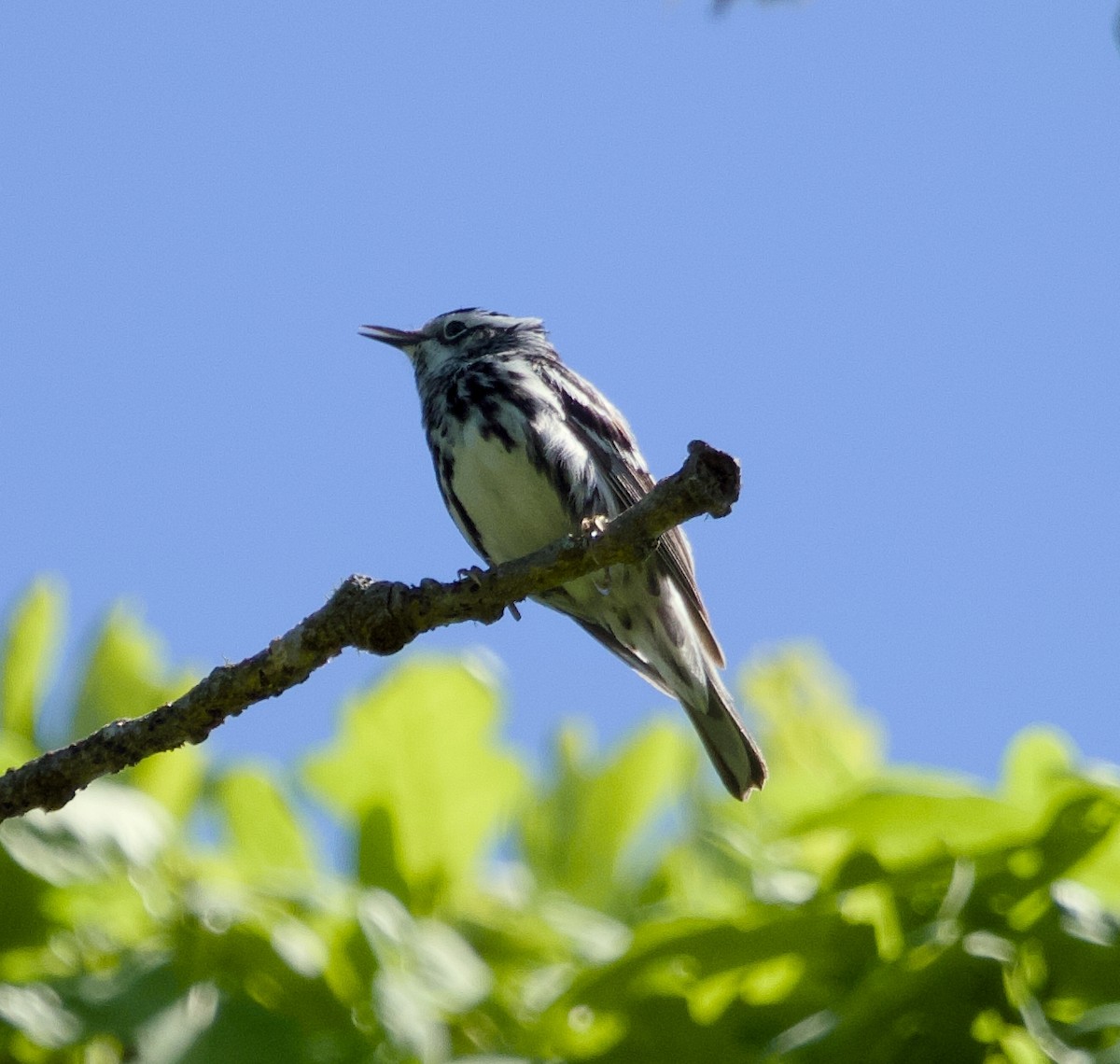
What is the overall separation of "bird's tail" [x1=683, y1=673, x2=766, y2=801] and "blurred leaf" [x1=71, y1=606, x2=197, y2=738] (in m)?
1.84

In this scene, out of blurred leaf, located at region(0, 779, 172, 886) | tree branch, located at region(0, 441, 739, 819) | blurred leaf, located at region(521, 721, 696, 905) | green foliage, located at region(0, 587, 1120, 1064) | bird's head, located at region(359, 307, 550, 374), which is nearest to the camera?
tree branch, located at region(0, 441, 739, 819)

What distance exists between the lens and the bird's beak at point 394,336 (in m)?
6.59

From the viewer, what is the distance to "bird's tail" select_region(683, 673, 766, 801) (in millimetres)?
5340

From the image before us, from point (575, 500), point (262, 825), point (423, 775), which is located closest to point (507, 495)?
point (575, 500)

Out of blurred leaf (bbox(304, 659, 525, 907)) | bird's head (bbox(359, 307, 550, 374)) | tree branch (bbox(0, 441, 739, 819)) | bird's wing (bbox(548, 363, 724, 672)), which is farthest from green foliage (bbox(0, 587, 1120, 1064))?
bird's head (bbox(359, 307, 550, 374))

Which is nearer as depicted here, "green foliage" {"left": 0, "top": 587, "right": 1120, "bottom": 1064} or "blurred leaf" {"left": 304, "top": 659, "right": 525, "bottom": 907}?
"green foliage" {"left": 0, "top": 587, "right": 1120, "bottom": 1064}

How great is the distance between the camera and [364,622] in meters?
3.29

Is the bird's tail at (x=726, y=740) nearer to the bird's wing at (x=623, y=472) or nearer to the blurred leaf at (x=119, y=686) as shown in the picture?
the bird's wing at (x=623, y=472)

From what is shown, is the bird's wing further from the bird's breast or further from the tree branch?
the tree branch

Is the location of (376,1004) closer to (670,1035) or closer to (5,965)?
(670,1035)

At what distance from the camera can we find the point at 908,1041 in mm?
3285

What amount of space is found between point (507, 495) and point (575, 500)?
0.23 metres

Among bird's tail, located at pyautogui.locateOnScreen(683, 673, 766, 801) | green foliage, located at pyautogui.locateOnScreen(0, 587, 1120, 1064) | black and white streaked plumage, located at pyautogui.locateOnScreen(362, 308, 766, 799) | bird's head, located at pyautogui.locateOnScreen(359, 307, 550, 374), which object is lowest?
green foliage, located at pyautogui.locateOnScreen(0, 587, 1120, 1064)

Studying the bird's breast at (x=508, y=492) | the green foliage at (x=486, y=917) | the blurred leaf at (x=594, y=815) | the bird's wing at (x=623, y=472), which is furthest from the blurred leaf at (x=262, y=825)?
the bird's wing at (x=623, y=472)
